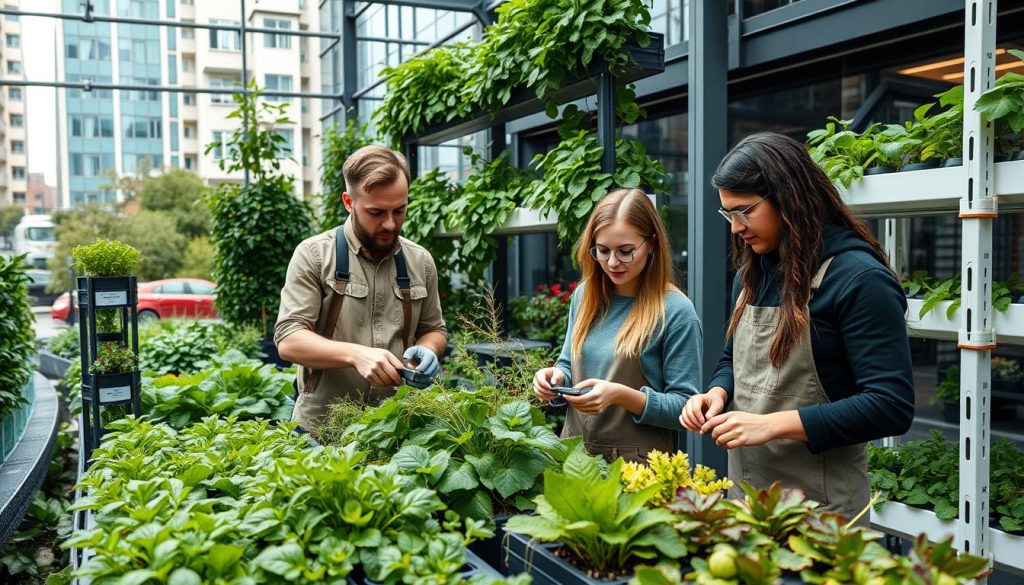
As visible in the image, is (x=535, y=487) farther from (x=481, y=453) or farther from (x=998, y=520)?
(x=998, y=520)

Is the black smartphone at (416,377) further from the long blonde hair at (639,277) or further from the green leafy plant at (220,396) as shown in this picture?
the green leafy plant at (220,396)

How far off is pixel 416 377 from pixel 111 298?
1.66 metres

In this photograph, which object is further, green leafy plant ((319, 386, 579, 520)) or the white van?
the white van

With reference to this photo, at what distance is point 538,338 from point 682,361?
344cm

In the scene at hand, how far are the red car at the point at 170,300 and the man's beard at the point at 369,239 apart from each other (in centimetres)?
1117

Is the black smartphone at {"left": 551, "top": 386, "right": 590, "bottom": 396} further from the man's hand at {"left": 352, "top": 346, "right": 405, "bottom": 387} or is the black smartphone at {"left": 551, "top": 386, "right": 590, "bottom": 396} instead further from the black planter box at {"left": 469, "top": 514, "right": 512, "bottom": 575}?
the man's hand at {"left": 352, "top": 346, "right": 405, "bottom": 387}

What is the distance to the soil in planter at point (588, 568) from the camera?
1.16m

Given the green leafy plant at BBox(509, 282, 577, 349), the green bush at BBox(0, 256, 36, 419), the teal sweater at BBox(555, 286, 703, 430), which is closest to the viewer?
the teal sweater at BBox(555, 286, 703, 430)

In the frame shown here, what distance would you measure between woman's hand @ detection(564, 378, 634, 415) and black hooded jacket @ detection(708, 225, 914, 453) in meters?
0.46

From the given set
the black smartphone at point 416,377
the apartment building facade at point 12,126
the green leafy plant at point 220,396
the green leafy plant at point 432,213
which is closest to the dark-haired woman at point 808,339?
the black smartphone at point 416,377

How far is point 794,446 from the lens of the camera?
63.9 inches

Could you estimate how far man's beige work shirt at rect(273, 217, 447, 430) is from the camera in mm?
2289

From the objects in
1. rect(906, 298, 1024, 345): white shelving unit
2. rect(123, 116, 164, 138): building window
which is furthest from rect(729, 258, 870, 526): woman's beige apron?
rect(123, 116, 164, 138): building window

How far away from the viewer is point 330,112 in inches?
366
